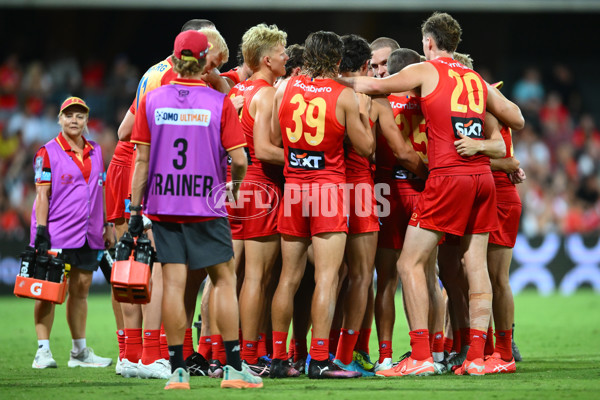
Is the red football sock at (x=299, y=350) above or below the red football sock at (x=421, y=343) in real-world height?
below

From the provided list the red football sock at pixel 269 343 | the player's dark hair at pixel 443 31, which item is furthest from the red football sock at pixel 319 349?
the player's dark hair at pixel 443 31

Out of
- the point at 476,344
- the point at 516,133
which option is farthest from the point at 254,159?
the point at 516,133

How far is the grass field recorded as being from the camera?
20.4ft

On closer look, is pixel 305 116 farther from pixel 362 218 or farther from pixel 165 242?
pixel 165 242

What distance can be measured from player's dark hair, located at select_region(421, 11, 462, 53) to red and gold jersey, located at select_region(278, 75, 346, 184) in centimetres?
108

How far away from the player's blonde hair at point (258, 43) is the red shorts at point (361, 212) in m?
1.50

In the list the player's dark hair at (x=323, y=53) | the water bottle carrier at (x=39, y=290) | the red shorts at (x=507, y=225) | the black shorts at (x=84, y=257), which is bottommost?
the water bottle carrier at (x=39, y=290)

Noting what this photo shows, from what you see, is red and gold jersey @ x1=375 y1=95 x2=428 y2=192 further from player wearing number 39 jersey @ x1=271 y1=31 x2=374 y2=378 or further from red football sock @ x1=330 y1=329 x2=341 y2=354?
red football sock @ x1=330 y1=329 x2=341 y2=354

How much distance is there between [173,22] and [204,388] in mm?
17080

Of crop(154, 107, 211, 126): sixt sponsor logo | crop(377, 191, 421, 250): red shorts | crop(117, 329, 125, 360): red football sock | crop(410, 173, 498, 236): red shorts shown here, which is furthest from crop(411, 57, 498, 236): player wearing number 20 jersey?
crop(117, 329, 125, 360): red football sock

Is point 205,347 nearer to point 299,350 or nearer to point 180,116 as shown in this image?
point 299,350

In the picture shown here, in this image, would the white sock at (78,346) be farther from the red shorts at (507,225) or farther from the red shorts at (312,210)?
the red shorts at (507,225)

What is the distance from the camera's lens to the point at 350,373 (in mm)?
7211

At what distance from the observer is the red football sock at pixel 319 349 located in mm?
7070
